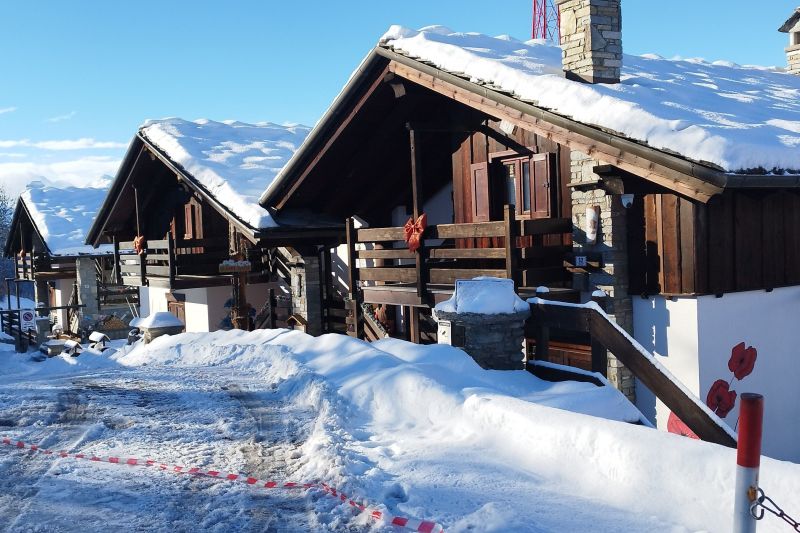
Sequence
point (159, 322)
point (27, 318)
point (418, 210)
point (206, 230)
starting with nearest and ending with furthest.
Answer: point (418, 210) → point (159, 322) → point (206, 230) → point (27, 318)

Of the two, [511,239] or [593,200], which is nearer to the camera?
[593,200]

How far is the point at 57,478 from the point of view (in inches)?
204

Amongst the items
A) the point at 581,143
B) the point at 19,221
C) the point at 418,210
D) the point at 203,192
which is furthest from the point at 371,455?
the point at 19,221

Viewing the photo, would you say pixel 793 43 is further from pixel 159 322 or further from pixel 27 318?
pixel 27 318

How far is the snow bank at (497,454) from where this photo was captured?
401 cm

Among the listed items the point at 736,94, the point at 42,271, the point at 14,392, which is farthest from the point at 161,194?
the point at 736,94

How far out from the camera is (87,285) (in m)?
26.4

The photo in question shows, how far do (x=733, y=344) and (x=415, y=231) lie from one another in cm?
464

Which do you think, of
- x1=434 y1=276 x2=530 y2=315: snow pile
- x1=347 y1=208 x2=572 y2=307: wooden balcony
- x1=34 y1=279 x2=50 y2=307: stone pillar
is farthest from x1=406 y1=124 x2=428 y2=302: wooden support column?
x1=34 y1=279 x2=50 y2=307: stone pillar

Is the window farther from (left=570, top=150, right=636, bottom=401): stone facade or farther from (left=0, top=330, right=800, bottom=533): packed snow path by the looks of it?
(left=0, top=330, right=800, bottom=533): packed snow path

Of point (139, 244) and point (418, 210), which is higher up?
point (418, 210)

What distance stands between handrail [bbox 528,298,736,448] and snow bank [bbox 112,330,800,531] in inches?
14.1

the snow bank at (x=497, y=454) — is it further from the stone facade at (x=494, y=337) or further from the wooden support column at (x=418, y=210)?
the wooden support column at (x=418, y=210)

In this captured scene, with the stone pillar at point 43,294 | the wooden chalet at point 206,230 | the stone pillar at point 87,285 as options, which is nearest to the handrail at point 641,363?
the wooden chalet at point 206,230
